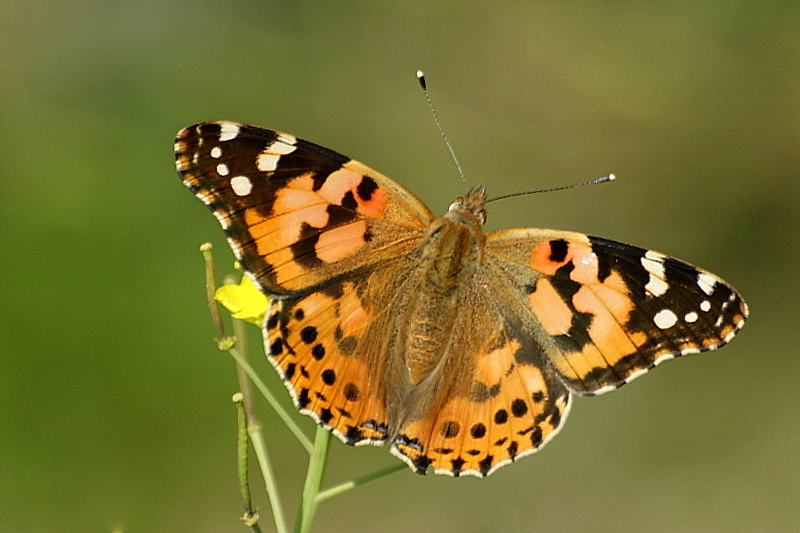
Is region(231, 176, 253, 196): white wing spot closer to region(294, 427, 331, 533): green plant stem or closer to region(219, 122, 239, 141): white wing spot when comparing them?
region(219, 122, 239, 141): white wing spot

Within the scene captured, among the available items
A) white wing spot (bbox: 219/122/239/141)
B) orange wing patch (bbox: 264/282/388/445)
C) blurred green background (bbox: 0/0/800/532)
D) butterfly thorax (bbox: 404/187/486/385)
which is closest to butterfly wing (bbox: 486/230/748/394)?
butterfly thorax (bbox: 404/187/486/385)

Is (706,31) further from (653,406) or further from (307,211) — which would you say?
(307,211)

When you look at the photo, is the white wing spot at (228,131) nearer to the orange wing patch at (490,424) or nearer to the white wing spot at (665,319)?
the orange wing patch at (490,424)

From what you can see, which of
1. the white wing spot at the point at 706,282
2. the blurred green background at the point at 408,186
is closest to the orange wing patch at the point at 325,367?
the white wing spot at the point at 706,282

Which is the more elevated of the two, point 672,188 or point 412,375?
point 412,375

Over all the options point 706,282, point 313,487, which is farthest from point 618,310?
point 313,487

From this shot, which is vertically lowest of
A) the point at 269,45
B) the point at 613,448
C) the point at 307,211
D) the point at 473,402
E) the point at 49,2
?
the point at 613,448

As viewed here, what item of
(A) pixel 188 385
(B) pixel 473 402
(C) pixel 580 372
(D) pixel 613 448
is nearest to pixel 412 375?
(B) pixel 473 402

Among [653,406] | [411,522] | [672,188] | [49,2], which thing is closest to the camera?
[411,522]

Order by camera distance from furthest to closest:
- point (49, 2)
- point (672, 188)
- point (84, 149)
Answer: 1. point (672, 188)
2. point (49, 2)
3. point (84, 149)
